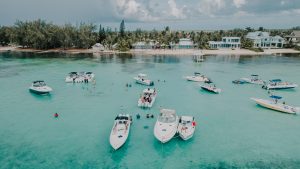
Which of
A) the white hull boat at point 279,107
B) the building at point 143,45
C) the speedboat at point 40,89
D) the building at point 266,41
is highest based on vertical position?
the building at point 266,41

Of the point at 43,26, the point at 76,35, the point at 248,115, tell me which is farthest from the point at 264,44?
the point at 43,26

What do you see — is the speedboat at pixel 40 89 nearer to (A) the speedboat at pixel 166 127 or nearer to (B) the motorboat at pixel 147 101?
(B) the motorboat at pixel 147 101

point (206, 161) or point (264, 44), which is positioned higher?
point (264, 44)

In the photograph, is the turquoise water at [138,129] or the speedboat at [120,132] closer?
the turquoise water at [138,129]

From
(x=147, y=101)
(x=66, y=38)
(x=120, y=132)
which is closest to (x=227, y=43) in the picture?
(x=66, y=38)

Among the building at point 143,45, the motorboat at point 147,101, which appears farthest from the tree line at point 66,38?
the motorboat at point 147,101

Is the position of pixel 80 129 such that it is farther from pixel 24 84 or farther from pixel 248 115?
pixel 24 84

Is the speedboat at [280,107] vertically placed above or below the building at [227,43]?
below
